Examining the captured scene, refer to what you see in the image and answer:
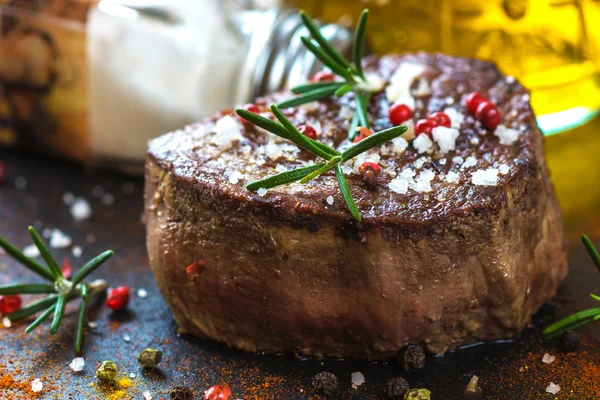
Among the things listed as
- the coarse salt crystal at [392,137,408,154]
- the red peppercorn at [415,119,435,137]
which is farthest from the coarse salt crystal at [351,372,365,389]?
the red peppercorn at [415,119,435,137]

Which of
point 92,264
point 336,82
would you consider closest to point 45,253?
point 92,264

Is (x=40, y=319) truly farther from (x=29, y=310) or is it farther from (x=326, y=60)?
(x=326, y=60)

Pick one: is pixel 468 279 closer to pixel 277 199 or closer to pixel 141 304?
pixel 277 199

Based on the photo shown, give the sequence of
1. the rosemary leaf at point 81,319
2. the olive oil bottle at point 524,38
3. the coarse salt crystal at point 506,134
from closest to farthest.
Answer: the rosemary leaf at point 81,319, the coarse salt crystal at point 506,134, the olive oil bottle at point 524,38

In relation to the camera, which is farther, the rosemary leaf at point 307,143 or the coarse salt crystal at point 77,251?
the coarse salt crystal at point 77,251

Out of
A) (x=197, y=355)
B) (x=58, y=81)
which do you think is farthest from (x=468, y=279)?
(x=58, y=81)

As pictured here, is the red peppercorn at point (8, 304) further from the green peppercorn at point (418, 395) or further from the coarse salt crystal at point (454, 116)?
the coarse salt crystal at point (454, 116)

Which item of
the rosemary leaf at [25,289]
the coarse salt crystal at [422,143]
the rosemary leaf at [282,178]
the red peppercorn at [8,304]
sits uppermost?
the coarse salt crystal at [422,143]

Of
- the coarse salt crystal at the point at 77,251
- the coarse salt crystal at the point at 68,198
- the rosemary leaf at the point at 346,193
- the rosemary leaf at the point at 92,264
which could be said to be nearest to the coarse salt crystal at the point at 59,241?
the coarse salt crystal at the point at 77,251
